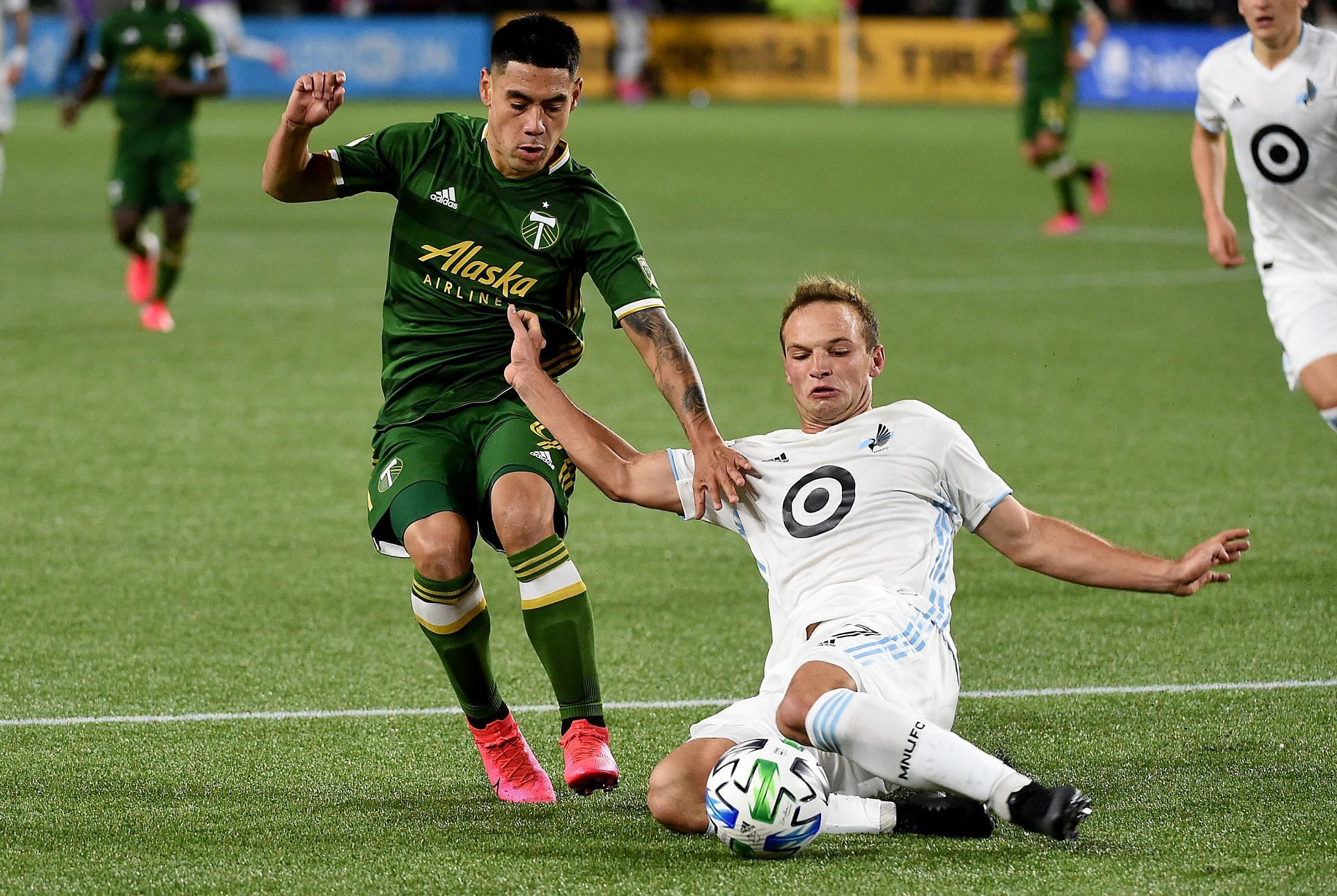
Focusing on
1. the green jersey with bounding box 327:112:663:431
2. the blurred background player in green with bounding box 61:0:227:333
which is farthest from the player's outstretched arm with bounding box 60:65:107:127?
the green jersey with bounding box 327:112:663:431

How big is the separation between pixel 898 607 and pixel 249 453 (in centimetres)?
553

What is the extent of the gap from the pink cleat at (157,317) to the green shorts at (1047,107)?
29.1 feet

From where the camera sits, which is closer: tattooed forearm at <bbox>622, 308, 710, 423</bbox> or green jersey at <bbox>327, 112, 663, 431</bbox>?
tattooed forearm at <bbox>622, 308, 710, 423</bbox>

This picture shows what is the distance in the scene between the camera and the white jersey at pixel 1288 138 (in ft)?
20.1

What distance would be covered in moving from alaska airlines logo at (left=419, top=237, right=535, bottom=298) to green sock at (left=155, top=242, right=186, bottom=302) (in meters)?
8.26

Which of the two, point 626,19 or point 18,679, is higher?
point 626,19

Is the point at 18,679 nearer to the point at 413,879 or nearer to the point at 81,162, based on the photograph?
the point at 413,879

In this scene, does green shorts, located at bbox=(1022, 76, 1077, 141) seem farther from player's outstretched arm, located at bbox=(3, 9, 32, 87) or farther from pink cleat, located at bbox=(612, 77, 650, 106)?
pink cleat, located at bbox=(612, 77, 650, 106)

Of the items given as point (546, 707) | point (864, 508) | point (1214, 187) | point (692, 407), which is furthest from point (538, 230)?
point (1214, 187)

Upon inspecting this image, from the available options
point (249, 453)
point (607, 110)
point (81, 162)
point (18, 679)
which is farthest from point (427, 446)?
point (607, 110)

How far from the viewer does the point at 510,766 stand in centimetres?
476

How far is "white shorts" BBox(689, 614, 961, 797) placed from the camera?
4168 millimetres

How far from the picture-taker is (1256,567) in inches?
280

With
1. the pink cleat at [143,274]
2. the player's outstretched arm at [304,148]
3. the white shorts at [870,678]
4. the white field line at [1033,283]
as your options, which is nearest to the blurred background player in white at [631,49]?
the white field line at [1033,283]
